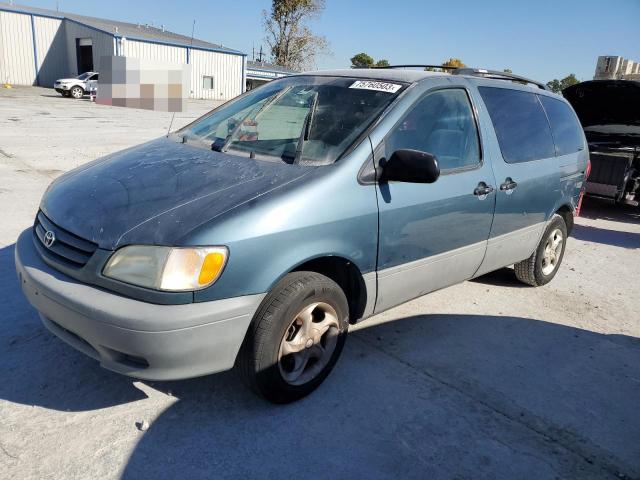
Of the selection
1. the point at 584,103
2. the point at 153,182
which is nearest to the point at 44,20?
the point at 584,103

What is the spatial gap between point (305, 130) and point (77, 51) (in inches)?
1554

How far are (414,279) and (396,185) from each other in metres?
0.66

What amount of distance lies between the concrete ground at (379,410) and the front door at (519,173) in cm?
63

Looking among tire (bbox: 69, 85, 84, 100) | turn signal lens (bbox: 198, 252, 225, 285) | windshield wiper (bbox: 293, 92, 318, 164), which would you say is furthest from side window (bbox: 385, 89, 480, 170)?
tire (bbox: 69, 85, 84, 100)

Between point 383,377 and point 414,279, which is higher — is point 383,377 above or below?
below

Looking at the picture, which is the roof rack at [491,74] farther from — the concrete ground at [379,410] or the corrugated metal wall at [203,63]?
the corrugated metal wall at [203,63]

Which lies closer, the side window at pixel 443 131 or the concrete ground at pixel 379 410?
the concrete ground at pixel 379 410

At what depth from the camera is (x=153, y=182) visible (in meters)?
2.75

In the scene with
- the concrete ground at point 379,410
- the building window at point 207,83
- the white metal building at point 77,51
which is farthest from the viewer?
the building window at point 207,83

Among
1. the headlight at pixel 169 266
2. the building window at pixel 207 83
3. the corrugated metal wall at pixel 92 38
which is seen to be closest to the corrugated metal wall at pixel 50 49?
the corrugated metal wall at pixel 92 38

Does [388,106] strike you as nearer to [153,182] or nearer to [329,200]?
[329,200]

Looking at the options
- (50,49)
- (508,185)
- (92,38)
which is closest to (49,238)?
(508,185)

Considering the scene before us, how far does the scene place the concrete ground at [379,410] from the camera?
237 cm

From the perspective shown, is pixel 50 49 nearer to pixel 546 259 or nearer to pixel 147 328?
pixel 546 259
